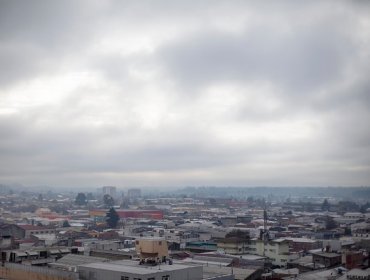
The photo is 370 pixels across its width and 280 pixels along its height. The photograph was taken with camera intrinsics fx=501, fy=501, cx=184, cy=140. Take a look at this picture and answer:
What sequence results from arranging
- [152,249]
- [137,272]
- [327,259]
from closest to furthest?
[137,272] → [152,249] → [327,259]

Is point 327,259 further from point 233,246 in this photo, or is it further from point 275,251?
point 233,246

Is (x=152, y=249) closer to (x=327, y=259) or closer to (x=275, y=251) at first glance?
(x=327, y=259)

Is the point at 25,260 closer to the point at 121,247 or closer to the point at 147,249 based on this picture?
the point at 147,249

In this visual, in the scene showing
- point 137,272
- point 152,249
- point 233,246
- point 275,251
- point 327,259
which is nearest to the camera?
point 137,272

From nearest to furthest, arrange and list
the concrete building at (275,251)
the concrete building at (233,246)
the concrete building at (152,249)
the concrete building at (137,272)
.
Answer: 1. the concrete building at (137,272)
2. the concrete building at (152,249)
3. the concrete building at (275,251)
4. the concrete building at (233,246)

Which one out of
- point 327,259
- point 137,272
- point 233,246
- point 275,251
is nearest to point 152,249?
point 137,272

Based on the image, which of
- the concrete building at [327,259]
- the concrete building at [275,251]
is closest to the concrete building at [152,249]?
the concrete building at [327,259]

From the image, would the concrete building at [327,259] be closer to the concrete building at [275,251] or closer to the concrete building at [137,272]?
the concrete building at [275,251]

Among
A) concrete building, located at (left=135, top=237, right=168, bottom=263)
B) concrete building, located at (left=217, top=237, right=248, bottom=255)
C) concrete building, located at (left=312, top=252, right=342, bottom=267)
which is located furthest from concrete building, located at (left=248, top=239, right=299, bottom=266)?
concrete building, located at (left=135, top=237, right=168, bottom=263)

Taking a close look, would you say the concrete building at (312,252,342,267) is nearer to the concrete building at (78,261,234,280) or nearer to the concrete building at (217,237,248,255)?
the concrete building at (217,237,248,255)

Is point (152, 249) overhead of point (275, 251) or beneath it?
overhead

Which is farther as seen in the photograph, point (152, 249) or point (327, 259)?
point (327, 259)
